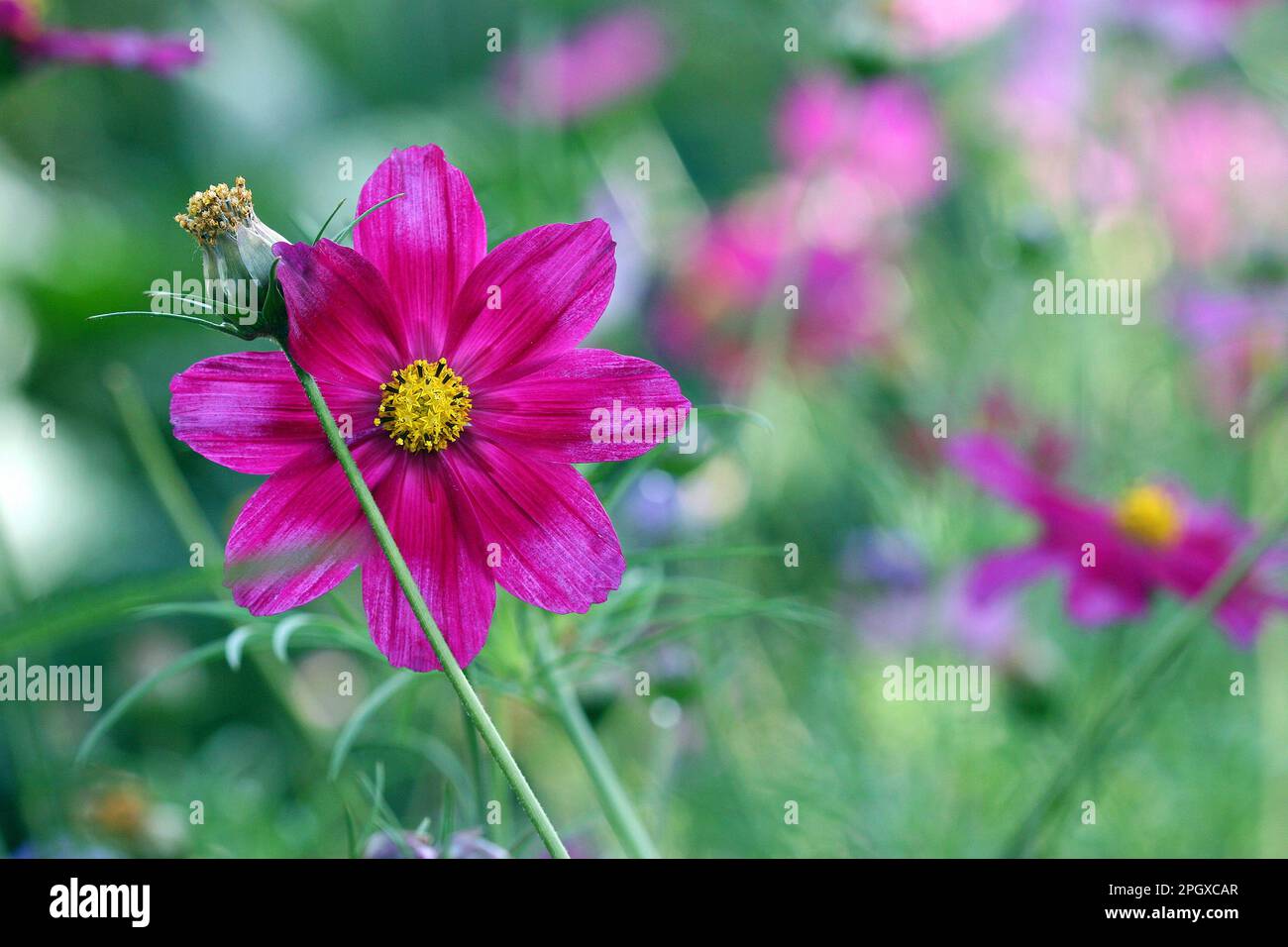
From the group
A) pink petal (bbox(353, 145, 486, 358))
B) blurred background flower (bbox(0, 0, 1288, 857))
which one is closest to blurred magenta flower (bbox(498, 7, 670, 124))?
blurred background flower (bbox(0, 0, 1288, 857))

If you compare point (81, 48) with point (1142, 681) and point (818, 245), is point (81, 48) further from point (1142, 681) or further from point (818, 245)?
point (818, 245)

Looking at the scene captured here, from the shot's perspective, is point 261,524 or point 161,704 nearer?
→ point 261,524

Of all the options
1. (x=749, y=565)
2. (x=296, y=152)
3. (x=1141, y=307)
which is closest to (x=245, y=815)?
(x=749, y=565)

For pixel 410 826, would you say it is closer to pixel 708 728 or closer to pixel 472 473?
pixel 708 728

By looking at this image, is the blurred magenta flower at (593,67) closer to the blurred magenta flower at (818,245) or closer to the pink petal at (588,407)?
the blurred magenta flower at (818,245)

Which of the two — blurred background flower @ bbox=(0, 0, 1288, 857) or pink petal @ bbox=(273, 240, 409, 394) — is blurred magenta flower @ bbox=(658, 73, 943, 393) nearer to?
blurred background flower @ bbox=(0, 0, 1288, 857)

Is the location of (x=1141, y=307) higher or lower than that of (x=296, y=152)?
lower

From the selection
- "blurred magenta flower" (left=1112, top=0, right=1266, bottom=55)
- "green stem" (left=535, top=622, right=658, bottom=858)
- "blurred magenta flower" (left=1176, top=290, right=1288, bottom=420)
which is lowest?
"green stem" (left=535, top=622, right=658, bottom=858)


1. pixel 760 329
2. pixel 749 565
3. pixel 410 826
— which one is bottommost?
pixel 410 826

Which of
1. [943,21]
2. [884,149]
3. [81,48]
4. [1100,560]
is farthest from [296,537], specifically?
[884,149]
